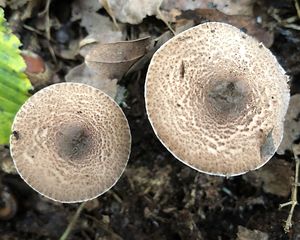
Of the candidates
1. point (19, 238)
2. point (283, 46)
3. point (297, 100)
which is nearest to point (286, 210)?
point (297, 100)

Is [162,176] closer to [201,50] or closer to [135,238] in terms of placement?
[135,238]

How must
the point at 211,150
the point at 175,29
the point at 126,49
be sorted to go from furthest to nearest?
the point at 175,29
the point at 126,49
the point at 211,150

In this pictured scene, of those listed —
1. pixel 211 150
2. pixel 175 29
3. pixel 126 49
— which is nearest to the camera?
pixel 211 150

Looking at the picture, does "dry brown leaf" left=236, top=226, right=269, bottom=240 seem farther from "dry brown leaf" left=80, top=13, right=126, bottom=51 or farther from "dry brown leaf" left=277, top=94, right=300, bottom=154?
"dry brown leaf" left=80, top=13, right=126, bottom=51

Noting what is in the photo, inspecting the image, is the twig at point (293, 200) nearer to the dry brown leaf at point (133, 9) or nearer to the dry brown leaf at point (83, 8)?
the dry brown leaf at point (133, 9)

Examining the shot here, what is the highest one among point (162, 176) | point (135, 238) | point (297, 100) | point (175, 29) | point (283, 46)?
point (175, 29)

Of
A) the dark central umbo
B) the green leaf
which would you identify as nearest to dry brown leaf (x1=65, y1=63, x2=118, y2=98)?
the green leaf
